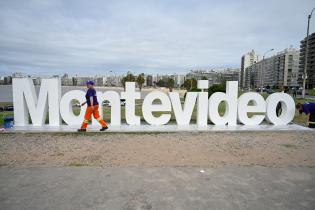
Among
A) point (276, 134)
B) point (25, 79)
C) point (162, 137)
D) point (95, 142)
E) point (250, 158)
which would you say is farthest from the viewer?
point (25, 79)

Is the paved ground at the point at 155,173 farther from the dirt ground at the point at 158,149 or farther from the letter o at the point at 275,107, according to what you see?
the letter o at the point at 275,107

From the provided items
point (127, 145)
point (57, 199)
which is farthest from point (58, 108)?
point (57, 199)

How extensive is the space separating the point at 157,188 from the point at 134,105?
6460mm

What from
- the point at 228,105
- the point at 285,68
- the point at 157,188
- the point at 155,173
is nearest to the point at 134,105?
the point at 228,105

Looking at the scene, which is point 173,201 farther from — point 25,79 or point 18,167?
point 25,79

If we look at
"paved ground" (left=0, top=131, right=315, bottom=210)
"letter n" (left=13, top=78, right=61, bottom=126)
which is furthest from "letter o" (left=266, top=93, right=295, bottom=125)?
"letter n" (left=13, top=78, right=61, bottom=126)

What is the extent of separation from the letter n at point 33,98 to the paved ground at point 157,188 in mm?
5161

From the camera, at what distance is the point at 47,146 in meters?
6.81

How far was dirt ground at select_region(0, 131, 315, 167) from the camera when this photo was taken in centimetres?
543

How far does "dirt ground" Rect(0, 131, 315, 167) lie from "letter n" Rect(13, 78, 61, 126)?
1.47 metres

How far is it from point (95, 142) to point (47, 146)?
1.41 meters

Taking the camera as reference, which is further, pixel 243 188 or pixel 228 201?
pixel 243 188

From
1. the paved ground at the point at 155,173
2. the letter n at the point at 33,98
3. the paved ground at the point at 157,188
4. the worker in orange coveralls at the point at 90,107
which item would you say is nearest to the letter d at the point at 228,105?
the paved ground at the point at 155,173

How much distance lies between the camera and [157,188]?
3955 millimetres
